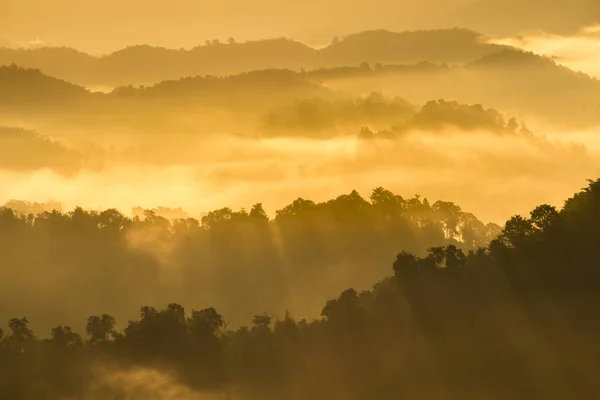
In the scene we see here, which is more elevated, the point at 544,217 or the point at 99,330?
the point at 99,330

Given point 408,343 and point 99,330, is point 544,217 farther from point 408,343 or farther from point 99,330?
point 99,330

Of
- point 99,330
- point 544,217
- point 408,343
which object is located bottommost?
point 408,343

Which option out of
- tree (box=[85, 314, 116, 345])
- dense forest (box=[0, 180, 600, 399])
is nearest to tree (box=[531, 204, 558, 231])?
dense forest (box=[0, 180, 600, 399])

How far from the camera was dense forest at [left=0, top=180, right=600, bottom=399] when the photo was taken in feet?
524

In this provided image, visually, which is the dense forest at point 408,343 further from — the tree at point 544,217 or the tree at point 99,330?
the tree at point 99,330

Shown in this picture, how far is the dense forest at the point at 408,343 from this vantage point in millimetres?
159625

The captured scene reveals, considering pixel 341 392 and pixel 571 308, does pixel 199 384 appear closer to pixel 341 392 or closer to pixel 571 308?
pixel 341 392

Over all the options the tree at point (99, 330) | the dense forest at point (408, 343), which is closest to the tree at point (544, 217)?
the dense forest at point (408, 343)

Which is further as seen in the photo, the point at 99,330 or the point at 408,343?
the point at 99,330

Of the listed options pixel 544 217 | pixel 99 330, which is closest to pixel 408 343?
pixel 544 217

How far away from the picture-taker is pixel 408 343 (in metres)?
169

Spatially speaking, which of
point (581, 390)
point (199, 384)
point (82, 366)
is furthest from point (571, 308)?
point (82, 366)

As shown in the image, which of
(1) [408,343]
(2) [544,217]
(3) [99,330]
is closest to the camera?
(1) [408,343]

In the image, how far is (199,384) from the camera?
181375mm
